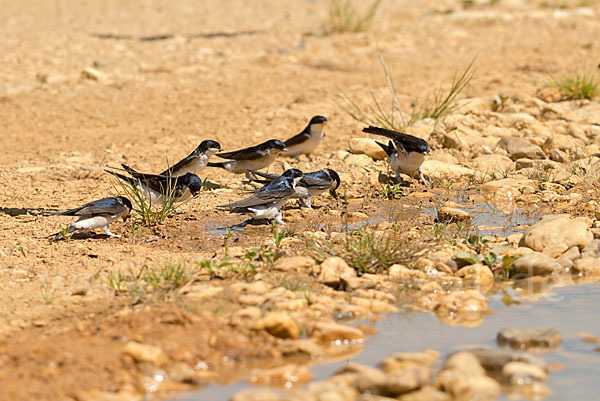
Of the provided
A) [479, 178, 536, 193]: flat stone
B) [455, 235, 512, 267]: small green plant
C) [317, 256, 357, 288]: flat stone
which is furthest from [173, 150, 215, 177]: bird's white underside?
[455, 235, 512, 267]: small green plant

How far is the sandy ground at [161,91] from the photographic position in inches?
199

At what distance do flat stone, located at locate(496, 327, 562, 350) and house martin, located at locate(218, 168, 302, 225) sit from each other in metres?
2.76

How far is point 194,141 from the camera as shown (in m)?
9.35

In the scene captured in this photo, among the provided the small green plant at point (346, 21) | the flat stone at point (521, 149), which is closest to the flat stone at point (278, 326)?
the flat stone at point (521, 149)

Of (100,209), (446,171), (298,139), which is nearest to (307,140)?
(298,139)

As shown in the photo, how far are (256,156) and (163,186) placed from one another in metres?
1.32

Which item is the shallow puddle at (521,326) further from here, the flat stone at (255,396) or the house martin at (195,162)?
the house martin at (195,162)

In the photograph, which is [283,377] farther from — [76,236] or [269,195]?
[76,236]

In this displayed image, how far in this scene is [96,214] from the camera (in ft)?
20.6

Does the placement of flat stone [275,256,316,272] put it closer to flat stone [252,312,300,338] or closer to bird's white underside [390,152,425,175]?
flat stone [252,312,300,338]

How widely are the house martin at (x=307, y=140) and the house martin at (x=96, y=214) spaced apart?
8.71 feet

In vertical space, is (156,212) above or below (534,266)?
above

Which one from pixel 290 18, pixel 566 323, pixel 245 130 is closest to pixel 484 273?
pixel 566 323

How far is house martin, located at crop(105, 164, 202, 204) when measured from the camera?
275 inches
